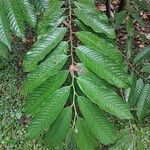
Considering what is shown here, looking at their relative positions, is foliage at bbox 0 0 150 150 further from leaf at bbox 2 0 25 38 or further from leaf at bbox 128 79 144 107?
leaf at bbox 128 79 144 107

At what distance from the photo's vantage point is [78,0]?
129 cm

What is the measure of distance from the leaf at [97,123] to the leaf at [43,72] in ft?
0.40

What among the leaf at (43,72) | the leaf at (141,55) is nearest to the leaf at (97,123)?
the leaf at (43,72)

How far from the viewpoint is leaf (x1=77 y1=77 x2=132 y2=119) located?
1048mm

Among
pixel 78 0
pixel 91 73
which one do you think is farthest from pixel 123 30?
pixel 91 73

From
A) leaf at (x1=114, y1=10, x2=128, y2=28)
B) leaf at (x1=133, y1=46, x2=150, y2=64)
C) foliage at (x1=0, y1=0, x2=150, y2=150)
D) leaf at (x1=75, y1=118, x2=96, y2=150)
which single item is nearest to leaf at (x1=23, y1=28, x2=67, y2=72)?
foliage at (x1=0, y1=0, x2=150, y2=150)

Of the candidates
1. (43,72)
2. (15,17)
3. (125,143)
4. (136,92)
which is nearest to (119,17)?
(136,92)

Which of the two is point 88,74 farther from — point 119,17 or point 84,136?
point 119,17

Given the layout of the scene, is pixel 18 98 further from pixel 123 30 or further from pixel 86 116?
pixel 86 116

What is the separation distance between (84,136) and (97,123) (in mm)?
65

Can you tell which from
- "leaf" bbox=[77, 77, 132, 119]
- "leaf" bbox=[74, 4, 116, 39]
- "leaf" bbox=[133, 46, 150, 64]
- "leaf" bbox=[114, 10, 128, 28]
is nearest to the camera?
"leaf" bbox=[77, 77, 132, 119]

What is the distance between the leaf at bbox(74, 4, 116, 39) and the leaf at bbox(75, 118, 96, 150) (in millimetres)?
323

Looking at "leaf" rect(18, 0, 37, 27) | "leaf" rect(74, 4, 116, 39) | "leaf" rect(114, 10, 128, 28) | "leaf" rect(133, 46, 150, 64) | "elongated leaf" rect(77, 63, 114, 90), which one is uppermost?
"leaf" rect(74, 4, 116, 39)

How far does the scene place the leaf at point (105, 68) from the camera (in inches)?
42.4
